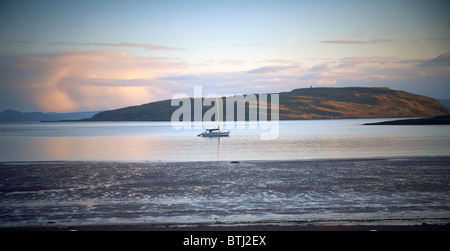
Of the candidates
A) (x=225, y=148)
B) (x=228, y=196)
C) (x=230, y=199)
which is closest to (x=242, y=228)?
(x=230, y=199)

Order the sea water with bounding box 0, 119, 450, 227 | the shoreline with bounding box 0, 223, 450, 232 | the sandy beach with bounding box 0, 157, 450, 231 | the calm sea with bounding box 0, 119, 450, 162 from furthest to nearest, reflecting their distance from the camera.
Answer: the calm sea with bounding box 0, 119, 450, 162 → the sea water with bounding box 0, 119, 450, 227 → the sandy beach with bounding box 0, 157, 450, 231 → the shoreline with bounding box 0, 223, 450, 232

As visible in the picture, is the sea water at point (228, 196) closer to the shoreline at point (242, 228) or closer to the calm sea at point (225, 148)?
the shoreline at point (242, 228)

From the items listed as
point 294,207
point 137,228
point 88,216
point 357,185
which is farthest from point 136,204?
point 357,185

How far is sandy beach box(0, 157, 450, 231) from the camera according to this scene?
24.8 ft

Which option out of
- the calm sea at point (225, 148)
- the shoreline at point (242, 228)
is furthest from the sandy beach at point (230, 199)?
the calm sea at point (225, 148)

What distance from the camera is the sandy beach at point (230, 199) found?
756 centimetres

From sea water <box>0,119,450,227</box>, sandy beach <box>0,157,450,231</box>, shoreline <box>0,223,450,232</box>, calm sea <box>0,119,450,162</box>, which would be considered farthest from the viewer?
calm sea <box>0,119,450,162</box>

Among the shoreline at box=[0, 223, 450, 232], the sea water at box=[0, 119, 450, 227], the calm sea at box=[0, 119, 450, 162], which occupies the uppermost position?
the shoreline at box=[0, 223, 450, 232]

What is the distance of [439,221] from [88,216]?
7.85 meters

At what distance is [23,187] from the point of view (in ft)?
42.2

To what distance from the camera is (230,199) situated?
408 inches

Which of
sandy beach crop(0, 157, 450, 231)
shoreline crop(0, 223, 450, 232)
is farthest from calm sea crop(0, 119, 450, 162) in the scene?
shoreline crop(0, 223, 450, 232)

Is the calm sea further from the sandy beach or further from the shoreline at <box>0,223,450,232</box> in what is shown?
the shoreline at <box>0,223,450,232</box>
